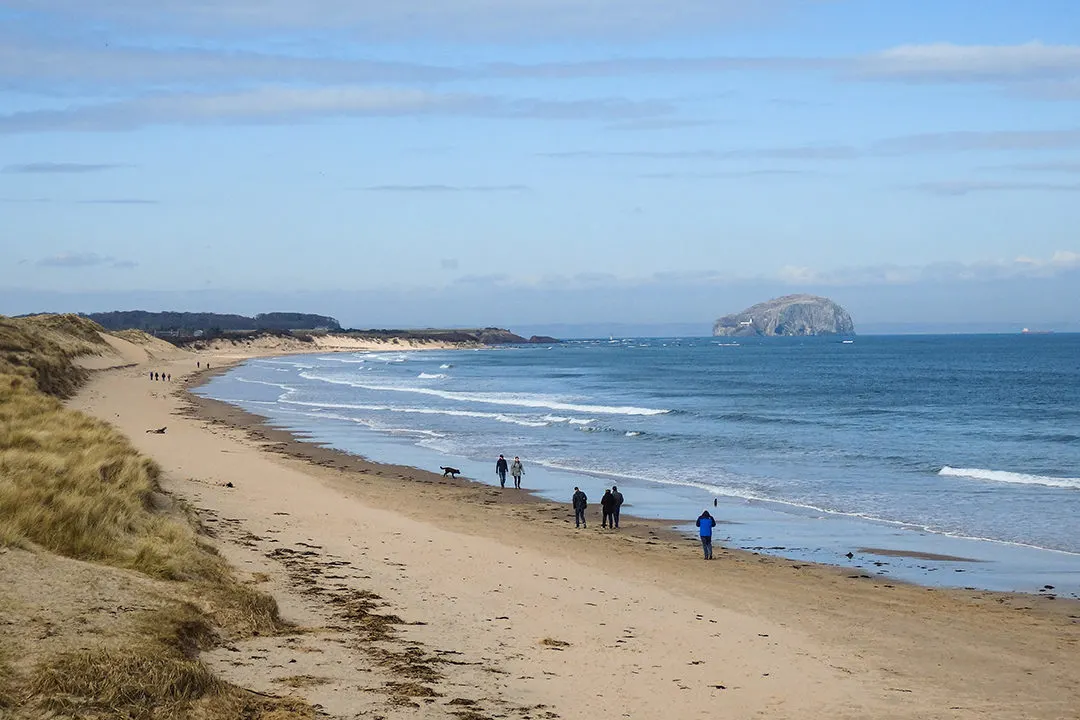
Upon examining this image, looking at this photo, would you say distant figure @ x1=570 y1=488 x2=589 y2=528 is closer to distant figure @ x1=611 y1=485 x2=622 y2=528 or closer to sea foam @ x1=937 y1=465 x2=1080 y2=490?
distant figure @ x1=611 y1=485 x2=622 y2=528

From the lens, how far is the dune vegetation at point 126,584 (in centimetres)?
761

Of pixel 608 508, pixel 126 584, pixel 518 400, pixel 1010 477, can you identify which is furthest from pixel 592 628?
pixel 518 400

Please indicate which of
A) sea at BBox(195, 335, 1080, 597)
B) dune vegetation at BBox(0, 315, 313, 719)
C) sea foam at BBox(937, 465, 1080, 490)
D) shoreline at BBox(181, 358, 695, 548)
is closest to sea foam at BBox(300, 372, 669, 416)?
sea at BBox(195, 335, 1080, 597)

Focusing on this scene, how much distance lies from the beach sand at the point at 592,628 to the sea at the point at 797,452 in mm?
2357

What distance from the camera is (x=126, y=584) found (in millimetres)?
10344

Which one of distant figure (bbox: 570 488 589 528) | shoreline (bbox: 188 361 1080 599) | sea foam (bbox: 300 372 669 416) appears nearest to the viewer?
shoreline (bbox: 188 361 1080 599)

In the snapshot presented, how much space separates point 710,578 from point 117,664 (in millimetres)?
10957

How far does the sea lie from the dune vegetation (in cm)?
1039

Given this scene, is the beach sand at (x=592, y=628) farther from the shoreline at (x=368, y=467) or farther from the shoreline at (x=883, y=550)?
the shoreline at (x=883, y=550)

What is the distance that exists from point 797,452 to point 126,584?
96.6 feet

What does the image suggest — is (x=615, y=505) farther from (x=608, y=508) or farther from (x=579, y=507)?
(x=579, y=507)

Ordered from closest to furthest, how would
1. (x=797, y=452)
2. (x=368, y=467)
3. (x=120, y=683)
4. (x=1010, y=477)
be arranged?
(x=120, y=683)
(x=1010, y=477)
(x=368, y=467)
(x=797, y=452)

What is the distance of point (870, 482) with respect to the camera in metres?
29.6

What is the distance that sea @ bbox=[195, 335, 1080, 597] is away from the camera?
2091 centimetres
